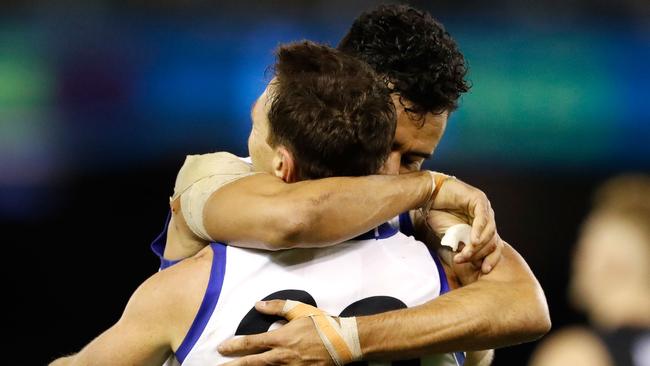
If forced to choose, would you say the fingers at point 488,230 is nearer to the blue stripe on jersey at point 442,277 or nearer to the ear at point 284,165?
the blue stripe on jersey at point 442,277

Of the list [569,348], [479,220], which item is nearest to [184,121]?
[569,348]

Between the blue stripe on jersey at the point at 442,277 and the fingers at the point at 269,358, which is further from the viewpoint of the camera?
the blue stripe on jersey at the point at 442,277

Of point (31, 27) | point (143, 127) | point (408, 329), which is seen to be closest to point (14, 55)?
point (31, 27)

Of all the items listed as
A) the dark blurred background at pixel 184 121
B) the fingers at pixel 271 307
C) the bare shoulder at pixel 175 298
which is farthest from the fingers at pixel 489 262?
the dark blurred background at pixel 184 121

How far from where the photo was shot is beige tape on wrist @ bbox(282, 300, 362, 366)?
140 centimetres

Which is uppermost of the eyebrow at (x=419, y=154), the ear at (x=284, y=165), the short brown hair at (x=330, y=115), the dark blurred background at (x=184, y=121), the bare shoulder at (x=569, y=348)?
the short brown hair at (x=330, y=115)

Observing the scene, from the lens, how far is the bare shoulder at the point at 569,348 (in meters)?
3.51

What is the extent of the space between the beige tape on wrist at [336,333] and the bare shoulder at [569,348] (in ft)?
7.40

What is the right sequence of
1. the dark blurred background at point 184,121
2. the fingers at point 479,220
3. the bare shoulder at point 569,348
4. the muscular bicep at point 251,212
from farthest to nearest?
the dark blurred background at point 184,121 < the bare shoulder at point 569,348 < the fingers at point 479,220 < the muscular bicep at point 251,212

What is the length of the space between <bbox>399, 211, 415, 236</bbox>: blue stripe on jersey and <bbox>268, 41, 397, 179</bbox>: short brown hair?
0.23m

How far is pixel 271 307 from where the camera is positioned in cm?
143

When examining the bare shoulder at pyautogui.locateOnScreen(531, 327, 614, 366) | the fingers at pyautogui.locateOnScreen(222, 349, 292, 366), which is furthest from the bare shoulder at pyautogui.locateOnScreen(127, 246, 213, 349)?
the bare shoulder at pyautogui.locateOnScreen(531, 327, 614, 366)

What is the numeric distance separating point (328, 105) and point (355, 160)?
10 centimetres

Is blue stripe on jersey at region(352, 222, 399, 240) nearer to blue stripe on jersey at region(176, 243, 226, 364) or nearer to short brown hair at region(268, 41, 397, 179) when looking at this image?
short brown hair at region(268, 41, 397, 179)
